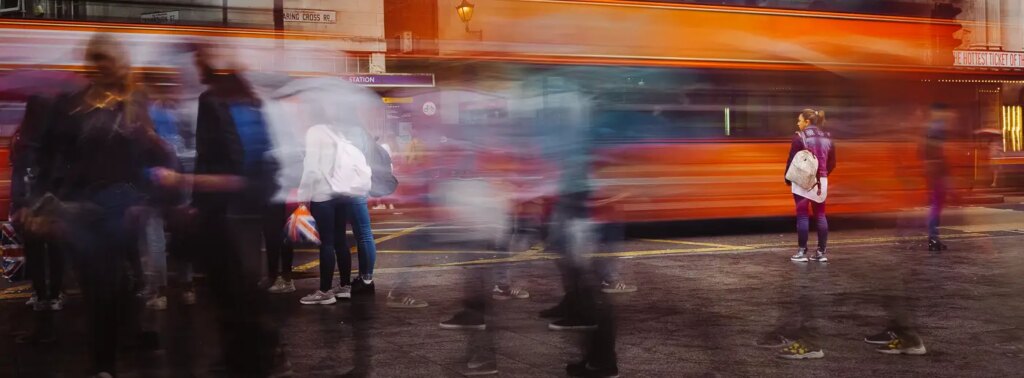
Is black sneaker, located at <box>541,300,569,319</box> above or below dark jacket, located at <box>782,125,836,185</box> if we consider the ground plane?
below

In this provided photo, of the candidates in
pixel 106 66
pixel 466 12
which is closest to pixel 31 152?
pixel 106 66

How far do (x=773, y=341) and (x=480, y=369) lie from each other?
181 cm

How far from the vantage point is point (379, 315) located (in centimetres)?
704

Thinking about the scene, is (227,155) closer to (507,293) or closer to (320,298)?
(320,298)

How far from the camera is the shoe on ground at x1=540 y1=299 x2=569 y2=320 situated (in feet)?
22.6

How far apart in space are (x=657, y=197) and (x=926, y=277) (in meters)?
4.46

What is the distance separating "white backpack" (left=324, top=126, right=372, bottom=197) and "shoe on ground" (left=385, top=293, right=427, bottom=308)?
83 centimetres

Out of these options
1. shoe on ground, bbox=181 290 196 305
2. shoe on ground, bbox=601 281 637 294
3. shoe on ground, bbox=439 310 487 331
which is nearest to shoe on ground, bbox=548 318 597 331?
Answer: shoe on ground, bbox=439 310 487 331

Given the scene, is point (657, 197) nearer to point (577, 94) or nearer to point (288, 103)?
point (288, 103)

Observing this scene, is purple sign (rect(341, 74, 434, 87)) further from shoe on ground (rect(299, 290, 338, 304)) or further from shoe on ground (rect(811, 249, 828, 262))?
shoe on ground (rect(299, 290, 338, 304))

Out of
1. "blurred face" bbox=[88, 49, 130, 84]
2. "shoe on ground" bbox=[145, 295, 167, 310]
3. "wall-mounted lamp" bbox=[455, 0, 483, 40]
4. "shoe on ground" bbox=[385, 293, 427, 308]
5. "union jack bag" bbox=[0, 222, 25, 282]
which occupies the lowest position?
"shoe on ground" bbox=[385, 293, 427, 308]

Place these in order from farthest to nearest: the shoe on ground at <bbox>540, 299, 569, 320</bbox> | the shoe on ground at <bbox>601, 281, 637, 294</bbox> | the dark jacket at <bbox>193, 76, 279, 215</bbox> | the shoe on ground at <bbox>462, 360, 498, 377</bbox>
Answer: the shoe on ground at <bbox>601, 281, 637, 294</bbox>, the shoe on ground at <bbox>540, 299, 569, 320</bbox>, the shoe on ground at <bbox>462, 360, 498, 377</bbox>, the dark jacket at <bbox>193, 76, 279, 215</bbox>

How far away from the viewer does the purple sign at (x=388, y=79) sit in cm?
1528

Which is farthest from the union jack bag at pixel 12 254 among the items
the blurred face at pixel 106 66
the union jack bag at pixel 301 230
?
the blurred face at pixel 106 66
